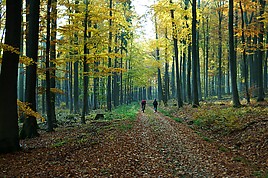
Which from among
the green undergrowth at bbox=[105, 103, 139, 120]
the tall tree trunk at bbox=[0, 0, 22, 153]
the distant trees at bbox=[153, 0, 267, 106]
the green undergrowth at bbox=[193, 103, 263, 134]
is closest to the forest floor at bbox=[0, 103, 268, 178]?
the green undergrowth at bbox=[193, 103, 263, 134]

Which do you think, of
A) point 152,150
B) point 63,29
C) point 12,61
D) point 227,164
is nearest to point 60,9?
point 63,29

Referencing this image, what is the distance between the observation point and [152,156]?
954 cm

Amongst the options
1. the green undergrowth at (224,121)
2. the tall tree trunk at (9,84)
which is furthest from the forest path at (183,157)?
the tall tree trunk at (9,84)

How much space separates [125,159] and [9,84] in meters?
5.30

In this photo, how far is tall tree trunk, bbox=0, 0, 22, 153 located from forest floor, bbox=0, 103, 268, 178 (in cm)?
65

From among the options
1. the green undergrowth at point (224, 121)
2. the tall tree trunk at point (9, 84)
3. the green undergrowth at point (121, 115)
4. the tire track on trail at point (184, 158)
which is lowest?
the tire track on trail at point (184, 158)

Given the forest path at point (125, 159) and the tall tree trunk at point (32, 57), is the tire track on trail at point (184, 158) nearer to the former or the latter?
the forest path at point (125, 159)

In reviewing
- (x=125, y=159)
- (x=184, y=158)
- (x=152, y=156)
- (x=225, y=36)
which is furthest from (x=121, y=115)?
(x=225, y=36)

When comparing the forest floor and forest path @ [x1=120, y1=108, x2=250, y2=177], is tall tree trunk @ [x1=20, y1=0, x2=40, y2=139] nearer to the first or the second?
the forest floor

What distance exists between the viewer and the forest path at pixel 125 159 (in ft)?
25.0

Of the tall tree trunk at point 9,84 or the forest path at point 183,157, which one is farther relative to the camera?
the tall tree trunk at point 9,84

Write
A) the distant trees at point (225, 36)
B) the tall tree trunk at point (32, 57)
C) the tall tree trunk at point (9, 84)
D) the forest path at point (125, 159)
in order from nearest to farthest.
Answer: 1. the forest path at point (125, 159)
2. the tall tree trunk at point (9, 84)
3. the tall tree trunk at point (32, 57)
4. the distant trees at point (225, 36)

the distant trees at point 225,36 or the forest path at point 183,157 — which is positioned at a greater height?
the distant trees at point 225,36

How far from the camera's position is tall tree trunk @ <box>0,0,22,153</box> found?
946 centimetres
